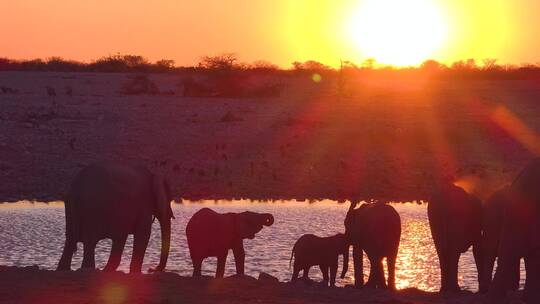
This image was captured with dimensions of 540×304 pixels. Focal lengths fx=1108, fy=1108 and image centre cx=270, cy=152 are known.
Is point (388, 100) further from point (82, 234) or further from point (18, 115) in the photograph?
point (82, 234)

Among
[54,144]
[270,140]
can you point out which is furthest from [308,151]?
[54,144]

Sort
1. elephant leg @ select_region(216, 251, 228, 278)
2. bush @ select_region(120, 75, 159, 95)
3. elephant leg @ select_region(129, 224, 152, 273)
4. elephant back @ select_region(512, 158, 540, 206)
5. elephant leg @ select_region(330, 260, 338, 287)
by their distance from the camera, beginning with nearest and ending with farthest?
elephant back @ select_region(512, 158, 540, 206), elephant leg @ select_region(129, 224, 152, 273), elephant leg @ select_region(216, 251, 228, 278), elephant leg @ select_region(330, 260, 338, 287), bush @ select_region(120, 75, 159, 95)

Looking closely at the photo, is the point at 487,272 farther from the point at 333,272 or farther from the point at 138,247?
the point at 138,247

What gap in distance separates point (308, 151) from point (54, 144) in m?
7.23

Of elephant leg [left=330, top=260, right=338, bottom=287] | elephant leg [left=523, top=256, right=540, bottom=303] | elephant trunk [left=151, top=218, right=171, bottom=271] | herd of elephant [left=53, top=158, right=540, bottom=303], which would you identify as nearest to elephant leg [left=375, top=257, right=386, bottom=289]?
herd of elephant [left=53, top=158, right=540, bottom=303]

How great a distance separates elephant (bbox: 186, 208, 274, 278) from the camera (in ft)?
47.4

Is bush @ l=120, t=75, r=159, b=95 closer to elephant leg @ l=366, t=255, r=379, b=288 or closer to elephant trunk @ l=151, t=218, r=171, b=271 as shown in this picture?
elephant trunk @ l=151, t=218, r=171, b=271

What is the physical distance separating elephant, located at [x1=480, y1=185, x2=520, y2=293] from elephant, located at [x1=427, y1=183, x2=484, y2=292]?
35 cm

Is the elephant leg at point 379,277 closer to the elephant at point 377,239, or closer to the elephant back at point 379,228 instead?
the elephant at point 377,239

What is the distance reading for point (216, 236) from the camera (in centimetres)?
1451

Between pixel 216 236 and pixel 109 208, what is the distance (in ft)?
6.45

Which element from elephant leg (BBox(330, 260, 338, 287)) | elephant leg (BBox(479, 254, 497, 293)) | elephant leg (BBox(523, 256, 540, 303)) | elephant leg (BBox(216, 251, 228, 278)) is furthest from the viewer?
elephant leg (BBox(330, 260, 338, 287))

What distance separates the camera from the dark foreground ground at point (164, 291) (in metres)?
9.73

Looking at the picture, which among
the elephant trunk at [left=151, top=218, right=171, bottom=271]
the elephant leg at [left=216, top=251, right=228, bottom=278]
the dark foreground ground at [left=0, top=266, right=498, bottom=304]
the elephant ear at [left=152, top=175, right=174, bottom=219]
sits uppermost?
the elephant ear at [left=152, top=175, right=174, bottom=219]
